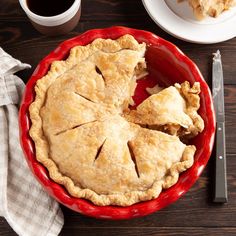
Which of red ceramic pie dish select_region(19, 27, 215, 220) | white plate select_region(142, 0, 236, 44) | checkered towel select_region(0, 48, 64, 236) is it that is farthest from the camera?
white plate select_region(142, 0, 236, 44)

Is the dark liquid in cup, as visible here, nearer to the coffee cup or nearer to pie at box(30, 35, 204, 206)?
the coffee cup

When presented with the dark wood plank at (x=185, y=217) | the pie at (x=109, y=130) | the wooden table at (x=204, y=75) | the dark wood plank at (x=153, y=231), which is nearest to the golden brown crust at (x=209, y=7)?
the wooden table at (x=204, y=75)

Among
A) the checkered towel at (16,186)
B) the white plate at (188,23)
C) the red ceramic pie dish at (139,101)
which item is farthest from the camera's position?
the white plate at (188,23)

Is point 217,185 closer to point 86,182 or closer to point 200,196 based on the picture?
point 200,196

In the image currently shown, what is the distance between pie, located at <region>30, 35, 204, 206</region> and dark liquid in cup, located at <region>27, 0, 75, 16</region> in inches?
8.3

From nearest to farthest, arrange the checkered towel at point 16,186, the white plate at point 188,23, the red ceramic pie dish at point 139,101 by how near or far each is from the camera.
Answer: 1. the red ceramic pie dish at point 139,101
2. the checkered towel at point 16,186
3. the white plate at point 188,23

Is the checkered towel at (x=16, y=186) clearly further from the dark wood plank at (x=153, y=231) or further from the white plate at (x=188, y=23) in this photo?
the white plate at (x=188, y=23)

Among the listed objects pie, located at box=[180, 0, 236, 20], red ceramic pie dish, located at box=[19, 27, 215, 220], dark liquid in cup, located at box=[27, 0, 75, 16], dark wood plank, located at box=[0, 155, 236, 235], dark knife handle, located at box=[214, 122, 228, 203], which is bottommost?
dark wood plank, located at box=[0, 155, 236, 235]

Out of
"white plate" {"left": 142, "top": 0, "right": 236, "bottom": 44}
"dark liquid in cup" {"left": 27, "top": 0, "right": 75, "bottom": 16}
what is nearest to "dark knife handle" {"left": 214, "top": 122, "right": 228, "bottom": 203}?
"white plate" {"left": 142, "top": 0, "right": 236, "bottom": 44}

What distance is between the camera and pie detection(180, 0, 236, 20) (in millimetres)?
1599

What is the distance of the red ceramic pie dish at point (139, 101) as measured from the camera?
1.34 meters

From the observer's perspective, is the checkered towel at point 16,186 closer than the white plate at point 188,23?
Yes

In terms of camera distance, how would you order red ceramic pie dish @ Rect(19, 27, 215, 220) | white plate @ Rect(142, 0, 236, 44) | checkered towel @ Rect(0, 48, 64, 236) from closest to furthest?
red ceramic pie dish @ Rect(19, 27, 215, 220) → checkered towel @ Rect(0, 48, 64, 236) → white plate @ Rect(142, 0, 236, 44)

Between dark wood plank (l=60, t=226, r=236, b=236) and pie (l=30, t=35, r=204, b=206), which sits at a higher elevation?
pie (l=30, t=35, r=204, b=206)
